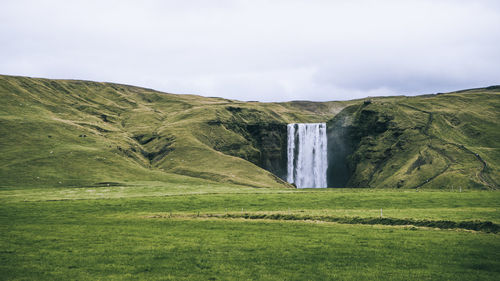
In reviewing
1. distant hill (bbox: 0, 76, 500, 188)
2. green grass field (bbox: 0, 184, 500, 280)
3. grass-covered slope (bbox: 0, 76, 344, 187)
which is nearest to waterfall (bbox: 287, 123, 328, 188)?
distant hill (bbox: 0, 76, 500, 188)

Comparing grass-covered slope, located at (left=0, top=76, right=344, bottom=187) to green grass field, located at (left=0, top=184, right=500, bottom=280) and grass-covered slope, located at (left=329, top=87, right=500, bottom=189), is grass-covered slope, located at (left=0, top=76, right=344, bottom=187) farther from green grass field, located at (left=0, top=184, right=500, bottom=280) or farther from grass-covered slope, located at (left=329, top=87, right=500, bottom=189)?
green grass field, located at (left=0, top=184, right=500, bottom=280)

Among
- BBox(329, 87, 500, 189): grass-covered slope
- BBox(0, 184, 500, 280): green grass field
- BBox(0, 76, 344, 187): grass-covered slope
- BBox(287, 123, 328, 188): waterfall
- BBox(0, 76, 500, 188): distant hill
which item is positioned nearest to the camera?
BBox(0, 184, 500, 280): green grass field

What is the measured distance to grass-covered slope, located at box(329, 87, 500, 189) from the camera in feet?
414

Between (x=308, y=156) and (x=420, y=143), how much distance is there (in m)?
49.9

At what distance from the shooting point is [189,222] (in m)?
52.1

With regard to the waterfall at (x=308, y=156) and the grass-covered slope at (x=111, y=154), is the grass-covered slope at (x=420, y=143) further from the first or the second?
the grass-covered slope at (x=111, y=154)

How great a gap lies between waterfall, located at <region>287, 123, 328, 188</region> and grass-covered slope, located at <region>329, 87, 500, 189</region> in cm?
445

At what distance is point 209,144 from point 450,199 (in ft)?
423

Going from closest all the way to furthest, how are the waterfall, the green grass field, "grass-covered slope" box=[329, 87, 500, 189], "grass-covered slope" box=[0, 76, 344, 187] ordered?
the green grass field
"grass-covered slope" box=[329, 87, 500, 189]
"grass-covered slope" box=[0, 76, 344, 187]
the waterfall

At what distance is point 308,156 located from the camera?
603 ft

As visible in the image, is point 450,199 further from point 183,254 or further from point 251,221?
point 183,254

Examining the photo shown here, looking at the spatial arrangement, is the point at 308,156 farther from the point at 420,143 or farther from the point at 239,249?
the point at 239,249

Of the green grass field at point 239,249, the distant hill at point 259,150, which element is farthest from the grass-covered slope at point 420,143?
the green grass field at point 239,249

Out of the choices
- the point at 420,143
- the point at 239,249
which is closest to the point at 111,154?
the point at 420,143
